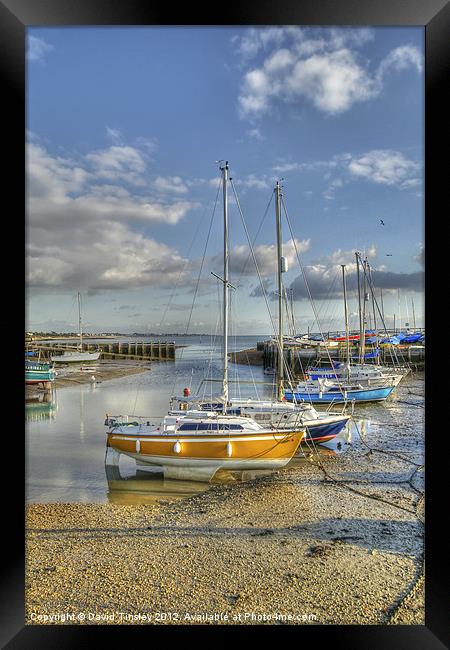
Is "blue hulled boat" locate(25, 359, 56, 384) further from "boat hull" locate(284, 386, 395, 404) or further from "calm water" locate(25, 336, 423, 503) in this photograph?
"boat hull" locate(284, 386, 395, 404)

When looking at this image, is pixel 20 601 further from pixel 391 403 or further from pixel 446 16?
pixel 391 403

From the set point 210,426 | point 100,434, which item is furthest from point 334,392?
point 210,426

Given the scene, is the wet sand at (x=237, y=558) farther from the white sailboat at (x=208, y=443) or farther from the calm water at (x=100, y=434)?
the calm water at (x=100, y=434)

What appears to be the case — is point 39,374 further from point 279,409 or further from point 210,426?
point 210,426

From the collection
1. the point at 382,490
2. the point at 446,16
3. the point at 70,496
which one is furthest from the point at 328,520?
the point at 446,16

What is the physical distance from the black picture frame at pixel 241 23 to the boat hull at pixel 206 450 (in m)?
2.34

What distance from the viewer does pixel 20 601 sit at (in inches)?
69.2

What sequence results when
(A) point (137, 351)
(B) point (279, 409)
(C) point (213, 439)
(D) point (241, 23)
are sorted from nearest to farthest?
(D) point (241, 23)
(C) point (213, 439)
(B) point (279, 409)
(A) point (137, 351)

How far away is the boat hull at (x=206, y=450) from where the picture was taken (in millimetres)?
4078

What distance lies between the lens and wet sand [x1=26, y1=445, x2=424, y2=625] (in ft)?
6.72

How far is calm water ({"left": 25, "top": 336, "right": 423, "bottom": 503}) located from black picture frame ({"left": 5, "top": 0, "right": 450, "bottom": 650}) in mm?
712

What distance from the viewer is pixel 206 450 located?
408cm

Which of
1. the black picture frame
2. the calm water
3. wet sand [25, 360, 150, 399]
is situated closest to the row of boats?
the calm water

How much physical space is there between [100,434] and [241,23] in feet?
20.4
